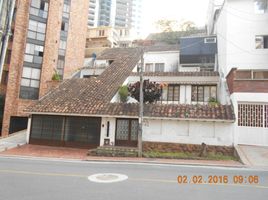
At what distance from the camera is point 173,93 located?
25.9 m

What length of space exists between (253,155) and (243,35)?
11.3 metres

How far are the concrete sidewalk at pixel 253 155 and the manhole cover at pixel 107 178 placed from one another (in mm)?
7076

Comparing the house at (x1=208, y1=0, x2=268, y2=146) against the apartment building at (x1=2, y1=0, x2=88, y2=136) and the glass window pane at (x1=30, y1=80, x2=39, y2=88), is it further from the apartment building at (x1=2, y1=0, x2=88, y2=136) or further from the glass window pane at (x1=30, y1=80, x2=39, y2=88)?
the glass window pane at (x1=30, y1=80, x2=39, y2=88)

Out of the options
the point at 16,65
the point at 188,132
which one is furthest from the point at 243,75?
the point at 16,65

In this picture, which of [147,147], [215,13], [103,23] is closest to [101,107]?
[147,147]

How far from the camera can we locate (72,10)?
37812mm

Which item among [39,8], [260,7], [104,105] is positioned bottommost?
[104,105]

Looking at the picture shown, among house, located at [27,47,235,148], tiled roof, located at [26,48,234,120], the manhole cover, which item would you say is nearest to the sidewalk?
house, located at [27,47,235,148]

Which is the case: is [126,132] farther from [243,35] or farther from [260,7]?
[260,7]

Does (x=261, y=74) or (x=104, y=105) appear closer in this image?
(x=261, y=74)

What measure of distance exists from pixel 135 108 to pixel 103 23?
98623 mm

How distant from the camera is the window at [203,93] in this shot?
24734mm

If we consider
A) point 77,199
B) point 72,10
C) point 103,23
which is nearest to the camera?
point 77,199

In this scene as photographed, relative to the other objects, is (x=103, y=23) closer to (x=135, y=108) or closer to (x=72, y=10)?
(x=72, y=10)
